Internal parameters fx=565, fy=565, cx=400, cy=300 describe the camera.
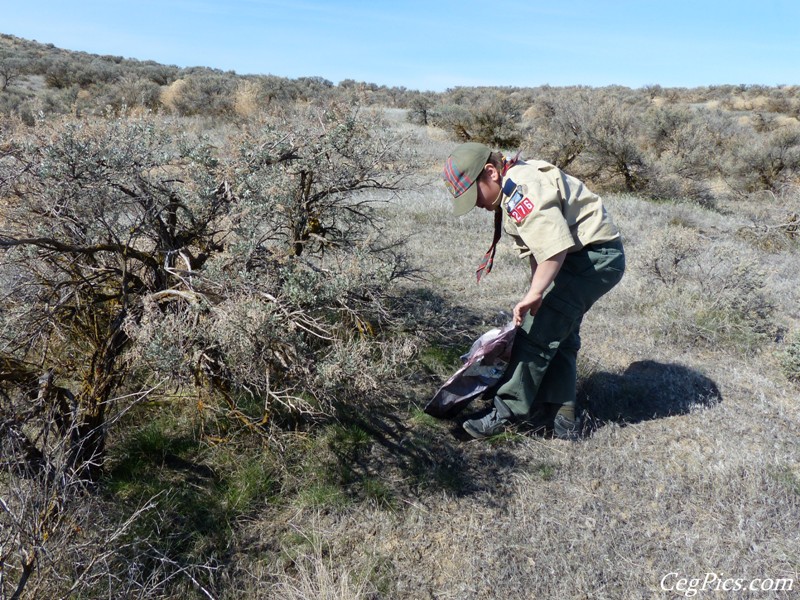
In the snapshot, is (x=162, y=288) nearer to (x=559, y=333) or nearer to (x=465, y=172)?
(x=465, y=172)

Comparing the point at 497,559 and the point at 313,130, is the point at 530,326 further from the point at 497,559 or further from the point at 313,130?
the point at 313,130

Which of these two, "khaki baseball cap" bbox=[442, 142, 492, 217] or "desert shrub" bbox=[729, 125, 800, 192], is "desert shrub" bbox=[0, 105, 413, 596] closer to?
"khaki baseball cap" bbox=[442, 142, 492, 217]

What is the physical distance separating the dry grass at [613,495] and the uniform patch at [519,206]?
1.21 metres

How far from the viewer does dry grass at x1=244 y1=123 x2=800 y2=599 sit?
2373 millimetres

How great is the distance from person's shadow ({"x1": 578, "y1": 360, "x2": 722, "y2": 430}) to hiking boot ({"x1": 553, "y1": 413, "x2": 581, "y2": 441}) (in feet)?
0.43

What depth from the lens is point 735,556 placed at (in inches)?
94.7

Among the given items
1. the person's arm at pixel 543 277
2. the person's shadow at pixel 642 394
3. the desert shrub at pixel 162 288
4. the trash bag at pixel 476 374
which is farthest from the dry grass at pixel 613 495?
the person's arm at pixel 543 277

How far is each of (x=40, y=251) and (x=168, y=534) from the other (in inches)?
62.2

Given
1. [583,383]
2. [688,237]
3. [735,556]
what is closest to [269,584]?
[735,556]

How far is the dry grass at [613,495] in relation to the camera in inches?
93.4

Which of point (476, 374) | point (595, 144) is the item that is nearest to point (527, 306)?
point (476, 374)

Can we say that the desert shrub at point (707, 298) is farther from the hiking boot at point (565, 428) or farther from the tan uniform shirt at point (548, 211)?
the tan uniform shirt at point (548, 211)

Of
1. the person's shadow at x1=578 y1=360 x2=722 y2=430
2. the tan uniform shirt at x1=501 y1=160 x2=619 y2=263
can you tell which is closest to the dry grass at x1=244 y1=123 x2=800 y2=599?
the person's shadow at x1=578 y1=360 x2=722 y2=430

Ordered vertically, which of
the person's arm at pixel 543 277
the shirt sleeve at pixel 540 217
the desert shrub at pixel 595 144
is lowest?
the person's arm at pixel 543 277
